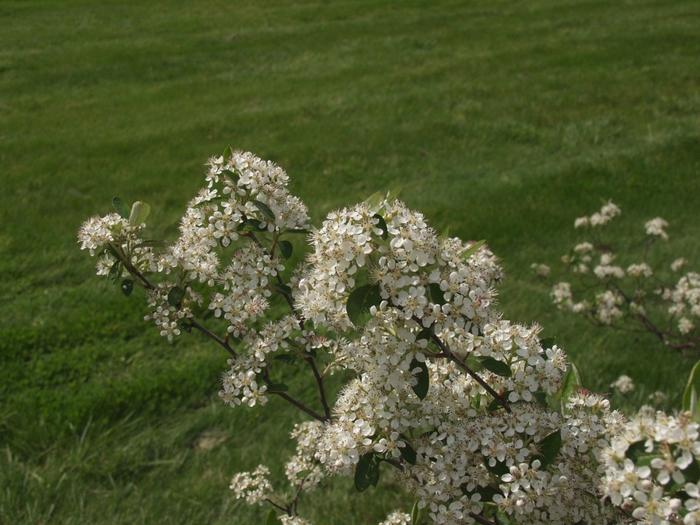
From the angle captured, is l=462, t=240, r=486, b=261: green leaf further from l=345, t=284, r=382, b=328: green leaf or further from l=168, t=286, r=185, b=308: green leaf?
l=168, t=286, r=185, b=308: green leaf

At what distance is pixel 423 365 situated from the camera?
57.4 inches

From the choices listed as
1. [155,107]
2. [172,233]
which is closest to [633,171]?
[172,233]

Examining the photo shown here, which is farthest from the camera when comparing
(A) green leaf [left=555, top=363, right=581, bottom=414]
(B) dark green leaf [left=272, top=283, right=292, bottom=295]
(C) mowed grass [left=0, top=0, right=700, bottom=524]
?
(C) mowed grass [left=0, top=0, right=700, bottom=524]

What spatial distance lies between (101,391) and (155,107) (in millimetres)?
5855

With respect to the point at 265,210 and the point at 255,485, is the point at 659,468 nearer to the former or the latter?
the point at 265,210

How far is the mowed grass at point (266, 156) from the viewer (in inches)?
139

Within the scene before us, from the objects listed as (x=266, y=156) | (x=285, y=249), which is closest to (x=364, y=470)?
(x=285, y=249)

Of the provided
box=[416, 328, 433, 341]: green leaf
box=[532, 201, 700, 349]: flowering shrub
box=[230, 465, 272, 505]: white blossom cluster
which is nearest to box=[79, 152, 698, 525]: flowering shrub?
box=[416, 328, 433, 341]: green leaf

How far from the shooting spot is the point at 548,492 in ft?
4.36

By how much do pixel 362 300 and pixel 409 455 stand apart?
362 mm

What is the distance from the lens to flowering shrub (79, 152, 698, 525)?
133 cm

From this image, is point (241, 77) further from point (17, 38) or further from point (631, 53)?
point (631, 53)

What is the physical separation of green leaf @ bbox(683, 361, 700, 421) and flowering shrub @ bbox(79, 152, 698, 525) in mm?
139

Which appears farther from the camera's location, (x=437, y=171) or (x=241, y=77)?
(x=241, y=77)
